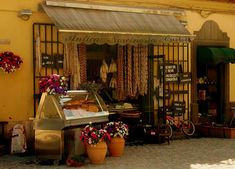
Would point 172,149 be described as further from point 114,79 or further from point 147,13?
point 147,13

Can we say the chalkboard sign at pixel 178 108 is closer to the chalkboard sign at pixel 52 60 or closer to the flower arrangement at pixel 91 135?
the chalkboard sign at pixel 52 60

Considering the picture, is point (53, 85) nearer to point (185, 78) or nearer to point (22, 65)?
point (22, 65)

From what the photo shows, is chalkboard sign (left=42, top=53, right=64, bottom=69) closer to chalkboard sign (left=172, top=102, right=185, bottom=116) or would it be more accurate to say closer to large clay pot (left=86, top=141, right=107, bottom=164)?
large clay pot (left=86, top=141, right=107, bottom=164)

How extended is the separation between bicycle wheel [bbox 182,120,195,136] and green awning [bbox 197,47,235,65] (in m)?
2.05

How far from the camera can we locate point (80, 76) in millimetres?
13562

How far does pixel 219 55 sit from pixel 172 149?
13.7 feet

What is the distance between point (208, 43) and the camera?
1655cm

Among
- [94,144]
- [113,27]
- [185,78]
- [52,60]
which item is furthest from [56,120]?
[185,78]

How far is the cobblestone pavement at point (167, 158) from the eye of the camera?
10891 mm

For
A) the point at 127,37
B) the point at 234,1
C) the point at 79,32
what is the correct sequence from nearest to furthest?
the point at 79,32 < the point at 127,37 < the point at 234,1

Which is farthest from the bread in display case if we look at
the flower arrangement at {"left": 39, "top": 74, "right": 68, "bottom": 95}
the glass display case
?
the flower arrangement at {"left": 39, "top": 74, "right": 68, "bottom": 95}

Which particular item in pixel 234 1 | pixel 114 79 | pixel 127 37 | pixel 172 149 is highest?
pixel 234 1

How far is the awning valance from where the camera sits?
12.5 metres

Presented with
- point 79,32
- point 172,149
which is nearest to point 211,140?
point 172,149
